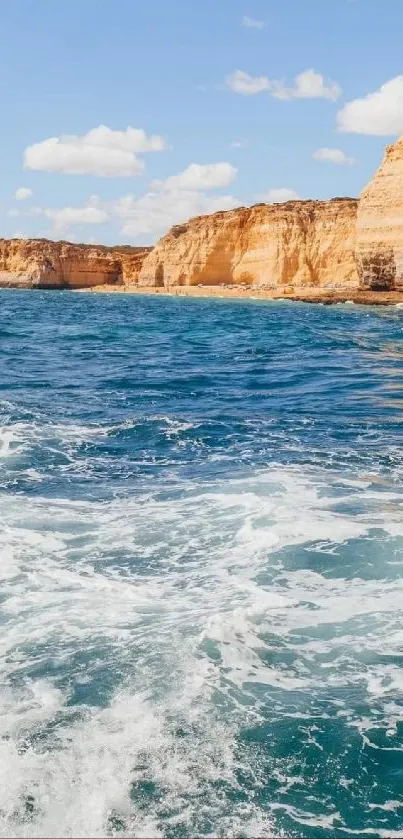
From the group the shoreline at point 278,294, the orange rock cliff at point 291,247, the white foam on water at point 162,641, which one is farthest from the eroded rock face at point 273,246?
the white foam on water at point 162,641

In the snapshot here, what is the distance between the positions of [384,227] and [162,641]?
2779 inches

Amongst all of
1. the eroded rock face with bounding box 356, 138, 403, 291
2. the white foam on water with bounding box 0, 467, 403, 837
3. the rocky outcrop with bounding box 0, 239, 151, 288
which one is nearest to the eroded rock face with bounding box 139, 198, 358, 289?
the eroded rock face with bounding box 356, 138, 403, 291

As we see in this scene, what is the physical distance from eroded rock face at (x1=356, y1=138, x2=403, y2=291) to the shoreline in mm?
1697

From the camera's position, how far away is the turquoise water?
4504 mm

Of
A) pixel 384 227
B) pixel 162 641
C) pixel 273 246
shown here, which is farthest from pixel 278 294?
pixel 162 641

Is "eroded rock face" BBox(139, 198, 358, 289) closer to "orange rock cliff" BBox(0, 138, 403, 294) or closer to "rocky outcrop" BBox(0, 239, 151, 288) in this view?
"orange rock cliff" BBox(0, 138, 403, 294)

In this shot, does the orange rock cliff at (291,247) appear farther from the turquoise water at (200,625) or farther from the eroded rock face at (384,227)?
the turquoise water at (200,625)

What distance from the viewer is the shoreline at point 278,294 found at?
72019 mm

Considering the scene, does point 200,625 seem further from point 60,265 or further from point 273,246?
point 60,265

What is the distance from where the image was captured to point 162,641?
20.7ft

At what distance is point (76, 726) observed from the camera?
5.09 metres

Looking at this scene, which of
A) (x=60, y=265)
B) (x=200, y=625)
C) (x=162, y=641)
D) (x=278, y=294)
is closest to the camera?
(x=162, y=641)

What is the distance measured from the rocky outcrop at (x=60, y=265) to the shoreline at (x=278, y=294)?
188 inches

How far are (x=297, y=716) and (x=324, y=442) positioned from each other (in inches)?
341
